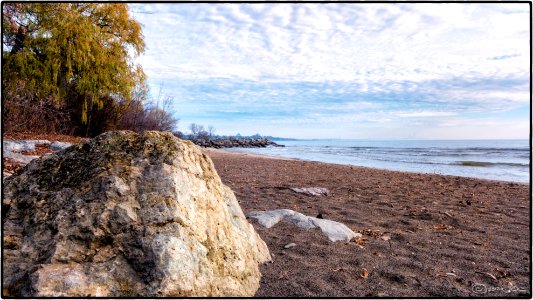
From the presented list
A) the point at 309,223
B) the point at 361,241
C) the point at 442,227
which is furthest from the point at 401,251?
the point at 442,227

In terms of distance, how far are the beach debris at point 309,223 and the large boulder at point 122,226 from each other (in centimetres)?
202

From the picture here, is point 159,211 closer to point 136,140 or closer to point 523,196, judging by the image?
point 136,140

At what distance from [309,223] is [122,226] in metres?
3.36

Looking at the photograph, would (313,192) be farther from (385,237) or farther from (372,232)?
(385,237)

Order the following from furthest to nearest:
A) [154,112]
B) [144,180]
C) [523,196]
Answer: [154,112], [523,196], [144,180]

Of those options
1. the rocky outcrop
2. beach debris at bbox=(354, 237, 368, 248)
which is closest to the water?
beach debris at bbox=(354, 237, 368, 248)

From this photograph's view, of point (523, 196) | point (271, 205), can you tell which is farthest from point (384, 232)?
point (523, 196)

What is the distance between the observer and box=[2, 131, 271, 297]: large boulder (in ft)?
8.25

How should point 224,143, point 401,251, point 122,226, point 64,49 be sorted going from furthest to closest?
1. point 224,143
2. point 64,49
3. point 401,251
4. point 122,226

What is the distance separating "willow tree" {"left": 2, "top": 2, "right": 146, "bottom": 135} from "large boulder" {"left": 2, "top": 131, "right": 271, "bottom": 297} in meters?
14.6

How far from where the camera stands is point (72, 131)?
23016mm

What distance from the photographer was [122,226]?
2773mm

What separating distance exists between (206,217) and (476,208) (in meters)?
7.19

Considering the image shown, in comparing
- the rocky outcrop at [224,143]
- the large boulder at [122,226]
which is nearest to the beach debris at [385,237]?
the large boulder at [122,226]
